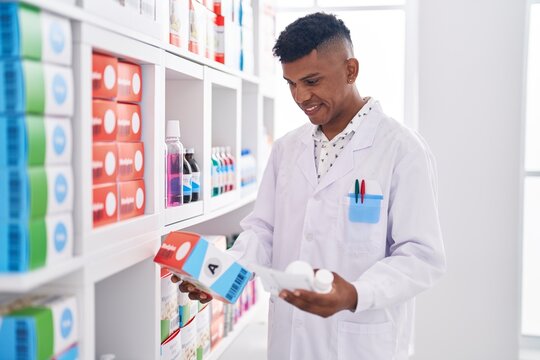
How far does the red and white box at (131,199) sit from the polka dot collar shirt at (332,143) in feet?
1.96

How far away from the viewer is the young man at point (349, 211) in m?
1.91

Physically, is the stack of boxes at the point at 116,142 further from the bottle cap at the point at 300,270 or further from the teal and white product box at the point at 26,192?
the bottle cap at the point at 300,270

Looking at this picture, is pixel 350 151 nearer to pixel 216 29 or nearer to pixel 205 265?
pixel 205 265

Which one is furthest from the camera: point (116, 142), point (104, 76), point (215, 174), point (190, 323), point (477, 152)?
point (477, 152)

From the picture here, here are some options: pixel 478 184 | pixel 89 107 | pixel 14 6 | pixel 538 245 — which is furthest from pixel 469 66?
pixel 14 6

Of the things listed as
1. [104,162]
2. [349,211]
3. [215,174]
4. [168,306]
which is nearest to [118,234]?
[104,162]

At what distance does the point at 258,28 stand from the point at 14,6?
227 cm

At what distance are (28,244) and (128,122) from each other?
603mm

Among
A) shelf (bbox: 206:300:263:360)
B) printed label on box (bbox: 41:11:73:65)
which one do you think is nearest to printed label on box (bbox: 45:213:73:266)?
printed label on box (bbox: 41:11:73:65)

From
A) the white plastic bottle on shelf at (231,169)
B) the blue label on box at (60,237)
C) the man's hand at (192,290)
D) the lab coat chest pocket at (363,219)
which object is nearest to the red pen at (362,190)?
the lab coat chest pocket at (363,219)

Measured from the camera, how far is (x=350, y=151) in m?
2.05

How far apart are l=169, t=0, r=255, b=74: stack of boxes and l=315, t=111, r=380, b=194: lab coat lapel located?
684 mm

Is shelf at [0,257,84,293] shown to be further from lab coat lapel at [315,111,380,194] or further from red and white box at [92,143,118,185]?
lab coat lapel at [315,111,380,194]

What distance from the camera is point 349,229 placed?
1979mm
